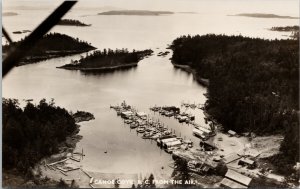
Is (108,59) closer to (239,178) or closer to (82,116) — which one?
(82,116)

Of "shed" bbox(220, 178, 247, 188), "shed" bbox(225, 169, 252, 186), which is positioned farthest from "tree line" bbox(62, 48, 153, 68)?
"shed" bbox(220, 178, 247, 188)

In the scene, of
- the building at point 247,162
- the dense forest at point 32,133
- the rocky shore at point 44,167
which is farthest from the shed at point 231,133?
the dense forest at point 32,133

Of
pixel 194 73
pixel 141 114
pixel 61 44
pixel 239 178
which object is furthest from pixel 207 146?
pixel 61 44

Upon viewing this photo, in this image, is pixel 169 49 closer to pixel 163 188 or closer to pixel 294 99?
pixel 294 99

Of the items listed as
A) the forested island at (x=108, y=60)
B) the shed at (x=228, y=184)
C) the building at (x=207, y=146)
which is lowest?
the building at (x=207, y=146)

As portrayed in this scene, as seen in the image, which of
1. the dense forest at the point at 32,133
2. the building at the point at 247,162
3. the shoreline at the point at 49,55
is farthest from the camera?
the shoreline at the point at 49,55

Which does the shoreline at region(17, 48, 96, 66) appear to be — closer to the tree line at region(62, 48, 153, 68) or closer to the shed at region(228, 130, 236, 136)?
the tree line at region(62, 48, 153, 68)

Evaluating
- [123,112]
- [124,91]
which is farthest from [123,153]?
[124,91]

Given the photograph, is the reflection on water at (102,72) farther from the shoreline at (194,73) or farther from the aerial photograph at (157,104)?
the shoreline at (194,73)
